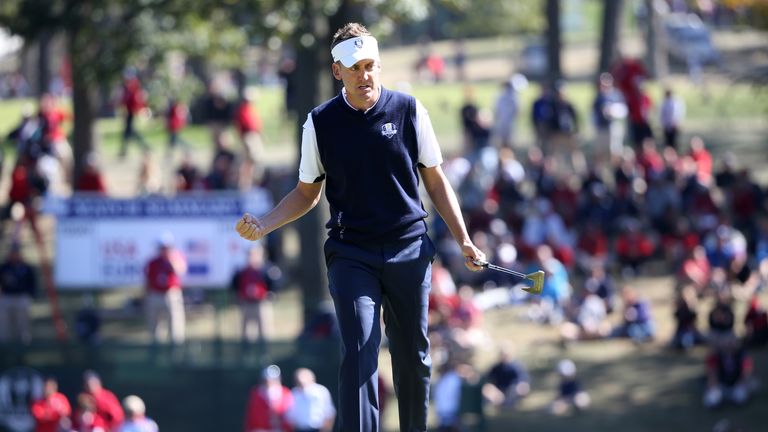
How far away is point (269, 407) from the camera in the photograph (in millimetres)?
16359

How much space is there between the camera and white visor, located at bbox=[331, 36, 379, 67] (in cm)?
626

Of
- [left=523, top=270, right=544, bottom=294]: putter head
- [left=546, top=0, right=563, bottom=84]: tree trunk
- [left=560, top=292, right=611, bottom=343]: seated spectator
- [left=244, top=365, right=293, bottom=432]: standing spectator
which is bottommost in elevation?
[left=244, top=365, right=293, bottom=432]: standing spectator

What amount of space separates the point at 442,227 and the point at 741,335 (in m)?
5.15

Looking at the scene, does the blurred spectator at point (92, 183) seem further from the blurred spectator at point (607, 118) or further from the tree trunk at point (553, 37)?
the tree trunk at point (553, 37)

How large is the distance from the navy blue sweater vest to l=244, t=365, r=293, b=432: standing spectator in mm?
10090

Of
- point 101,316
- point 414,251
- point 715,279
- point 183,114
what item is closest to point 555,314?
point 715,279

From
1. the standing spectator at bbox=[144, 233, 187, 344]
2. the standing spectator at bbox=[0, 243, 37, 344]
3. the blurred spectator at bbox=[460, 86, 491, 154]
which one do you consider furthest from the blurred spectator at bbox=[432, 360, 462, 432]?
the blurred spectator at bbox=[460, 86, 491, 154]

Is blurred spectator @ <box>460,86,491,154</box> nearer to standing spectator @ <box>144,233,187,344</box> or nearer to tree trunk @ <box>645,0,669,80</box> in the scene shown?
standing spectator @ <box>144,233,187,344</box>

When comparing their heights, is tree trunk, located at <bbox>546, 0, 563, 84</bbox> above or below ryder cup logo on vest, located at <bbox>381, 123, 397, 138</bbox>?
above

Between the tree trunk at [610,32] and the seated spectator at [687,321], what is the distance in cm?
1080

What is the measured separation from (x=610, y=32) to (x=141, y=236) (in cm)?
1316

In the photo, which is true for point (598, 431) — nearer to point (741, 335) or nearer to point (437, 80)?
point (741, 335)

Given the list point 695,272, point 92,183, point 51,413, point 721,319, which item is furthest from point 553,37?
point 51,413

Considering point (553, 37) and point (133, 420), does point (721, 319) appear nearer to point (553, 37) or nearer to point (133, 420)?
point (133, 420)
